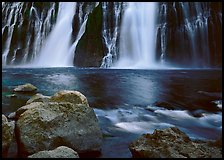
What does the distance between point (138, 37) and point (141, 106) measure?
15326 mm

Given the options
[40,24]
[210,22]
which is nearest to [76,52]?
[40,24]

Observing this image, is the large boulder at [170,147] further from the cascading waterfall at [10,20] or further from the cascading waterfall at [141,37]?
the cascading waterfall at [10,20]

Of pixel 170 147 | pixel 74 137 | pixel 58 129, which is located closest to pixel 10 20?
pixel 58 129

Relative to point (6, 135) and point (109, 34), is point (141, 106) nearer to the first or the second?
point (6, 135)

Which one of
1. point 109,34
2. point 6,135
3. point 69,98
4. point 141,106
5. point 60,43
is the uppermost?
point 109,34

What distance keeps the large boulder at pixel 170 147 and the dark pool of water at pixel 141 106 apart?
1.75 ft

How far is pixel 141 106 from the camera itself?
9523mm

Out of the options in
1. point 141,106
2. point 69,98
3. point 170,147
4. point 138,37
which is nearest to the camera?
point 170,147

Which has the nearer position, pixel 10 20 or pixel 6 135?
pixel 6 135

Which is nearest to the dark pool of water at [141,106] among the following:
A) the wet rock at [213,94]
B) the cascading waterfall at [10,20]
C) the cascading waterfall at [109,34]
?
the wet rock at [213,94]

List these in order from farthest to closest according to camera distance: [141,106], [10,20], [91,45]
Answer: [10,20] < [91,45] < [141,106]

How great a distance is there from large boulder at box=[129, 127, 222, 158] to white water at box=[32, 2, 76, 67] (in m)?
20.0

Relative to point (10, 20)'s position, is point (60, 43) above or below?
below

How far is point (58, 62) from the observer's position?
24734 mm
